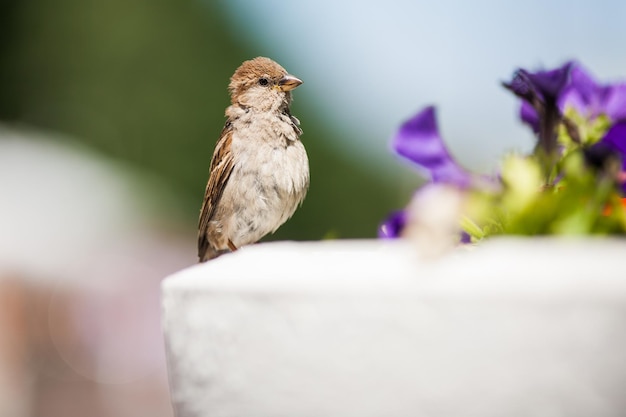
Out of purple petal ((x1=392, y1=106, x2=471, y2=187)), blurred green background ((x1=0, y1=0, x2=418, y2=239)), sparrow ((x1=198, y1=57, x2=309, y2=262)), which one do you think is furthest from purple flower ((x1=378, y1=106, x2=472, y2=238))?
blurred green background ((x1=0, y1=0, x2=418, y2=239))

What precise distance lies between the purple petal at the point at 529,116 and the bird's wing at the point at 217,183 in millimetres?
1109

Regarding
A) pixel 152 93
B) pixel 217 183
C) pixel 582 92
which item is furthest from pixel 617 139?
pixel 152 93

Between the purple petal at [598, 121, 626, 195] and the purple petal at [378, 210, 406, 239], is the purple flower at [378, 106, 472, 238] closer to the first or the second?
the purple petal at [378, 210, 406, 239]

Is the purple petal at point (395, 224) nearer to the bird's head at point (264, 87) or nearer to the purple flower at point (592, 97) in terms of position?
the purple flower at point (592, 97)

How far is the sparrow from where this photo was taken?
218 cm

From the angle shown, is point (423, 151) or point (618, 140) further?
point (423, 151)

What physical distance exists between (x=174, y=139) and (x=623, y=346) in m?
12.8

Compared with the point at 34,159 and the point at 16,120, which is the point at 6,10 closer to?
the point at 16,120

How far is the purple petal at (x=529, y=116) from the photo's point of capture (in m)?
1.20

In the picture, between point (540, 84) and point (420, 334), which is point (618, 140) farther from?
point (420, 334)

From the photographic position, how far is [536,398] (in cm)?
71

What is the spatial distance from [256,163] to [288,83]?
252 mm

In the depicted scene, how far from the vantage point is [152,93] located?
13.5 m

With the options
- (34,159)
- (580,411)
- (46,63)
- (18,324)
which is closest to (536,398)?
(580,411)
